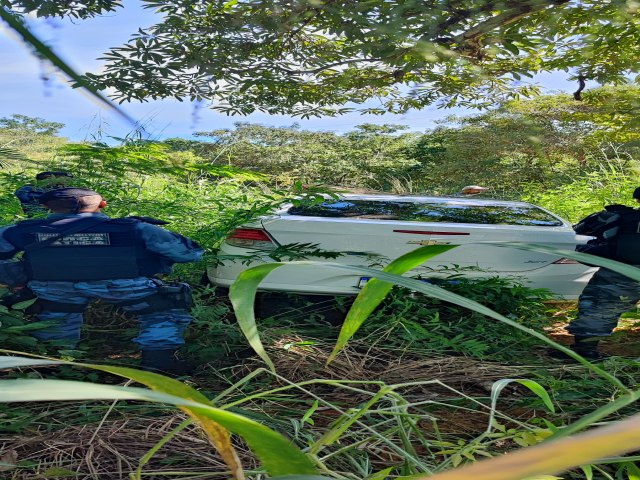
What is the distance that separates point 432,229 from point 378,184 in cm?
626

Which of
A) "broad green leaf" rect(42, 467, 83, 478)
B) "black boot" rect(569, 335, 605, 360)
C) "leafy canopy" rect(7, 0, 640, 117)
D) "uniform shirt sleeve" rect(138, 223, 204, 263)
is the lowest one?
"black boot" rect(569, 335, 605, 360)

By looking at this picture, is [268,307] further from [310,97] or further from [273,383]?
[310,97]

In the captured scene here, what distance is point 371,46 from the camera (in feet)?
5.91

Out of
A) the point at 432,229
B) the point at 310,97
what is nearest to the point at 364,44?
the point at 310,97

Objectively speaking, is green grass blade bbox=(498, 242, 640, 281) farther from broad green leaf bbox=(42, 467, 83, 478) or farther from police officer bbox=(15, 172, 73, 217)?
police officer bbox=(15, 172, 73, 217)

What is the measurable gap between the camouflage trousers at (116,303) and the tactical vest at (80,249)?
55 millimetres

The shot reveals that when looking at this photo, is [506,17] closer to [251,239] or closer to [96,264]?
[96,264]

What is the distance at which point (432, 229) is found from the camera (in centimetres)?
408

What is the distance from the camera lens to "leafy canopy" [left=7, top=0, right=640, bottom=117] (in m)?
1.60

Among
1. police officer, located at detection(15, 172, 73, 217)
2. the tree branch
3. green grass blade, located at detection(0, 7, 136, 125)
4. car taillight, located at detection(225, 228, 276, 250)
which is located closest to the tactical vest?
police officer, located at detection(15, 172, 73, 217)

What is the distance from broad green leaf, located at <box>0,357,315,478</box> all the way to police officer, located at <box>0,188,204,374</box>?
2.56m

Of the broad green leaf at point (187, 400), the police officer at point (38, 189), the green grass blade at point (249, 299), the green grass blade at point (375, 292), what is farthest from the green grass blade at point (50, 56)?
the police officer at point (38, 189)

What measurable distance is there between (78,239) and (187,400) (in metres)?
2.88

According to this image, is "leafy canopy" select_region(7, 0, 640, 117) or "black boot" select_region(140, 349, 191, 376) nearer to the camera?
"leafy canopy" select_region(7, 0, 640, 117)
